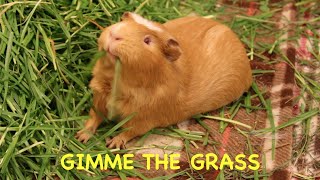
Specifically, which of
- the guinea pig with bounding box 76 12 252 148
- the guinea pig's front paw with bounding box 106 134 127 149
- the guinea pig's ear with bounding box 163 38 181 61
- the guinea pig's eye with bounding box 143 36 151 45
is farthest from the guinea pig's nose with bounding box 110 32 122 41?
the guinea pig's front paw with bounding box 106 134 127 149

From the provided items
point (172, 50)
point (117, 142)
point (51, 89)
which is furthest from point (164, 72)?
point (51, 89)

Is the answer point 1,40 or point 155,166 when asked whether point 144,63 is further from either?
point 1,40

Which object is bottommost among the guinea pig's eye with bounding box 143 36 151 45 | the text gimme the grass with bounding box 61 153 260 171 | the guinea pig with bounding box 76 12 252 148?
the text gimme the grass with bounding box 61 153 260 171

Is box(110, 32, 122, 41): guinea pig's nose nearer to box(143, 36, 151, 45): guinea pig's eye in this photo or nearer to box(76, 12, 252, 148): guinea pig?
box(76, 12, 252, 148): guinea pig

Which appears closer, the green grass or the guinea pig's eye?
the guinea pig's eye

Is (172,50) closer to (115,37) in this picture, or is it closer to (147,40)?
(147,40)

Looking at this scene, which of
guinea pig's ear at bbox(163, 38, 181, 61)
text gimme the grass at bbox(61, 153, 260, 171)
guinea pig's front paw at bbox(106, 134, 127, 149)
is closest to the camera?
guinea pig's ear at bbox(163, 38, 181, 61)
